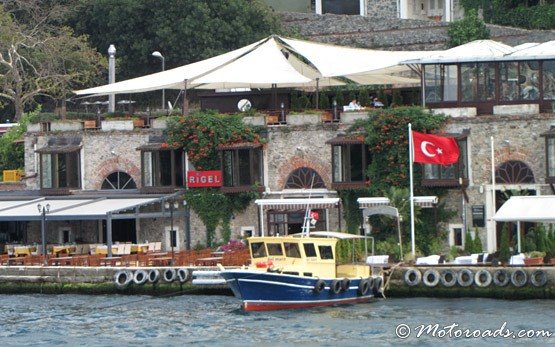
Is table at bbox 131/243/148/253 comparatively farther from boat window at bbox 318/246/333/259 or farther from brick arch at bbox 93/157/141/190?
boat window at bbox 318/246/333/259

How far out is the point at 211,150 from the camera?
7400 centimetres

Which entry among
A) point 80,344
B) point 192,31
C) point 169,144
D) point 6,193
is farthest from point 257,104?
point 80,344

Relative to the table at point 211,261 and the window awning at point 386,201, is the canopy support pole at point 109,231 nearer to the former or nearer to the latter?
the table at point 211,261

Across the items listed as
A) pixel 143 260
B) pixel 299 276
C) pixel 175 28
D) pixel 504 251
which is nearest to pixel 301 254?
pixel 299 276

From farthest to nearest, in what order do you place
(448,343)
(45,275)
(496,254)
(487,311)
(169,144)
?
(169,144)
(45,275)
(496,254)
(487,311)
(448,343)

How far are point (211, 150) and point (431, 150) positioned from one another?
928 centimetres

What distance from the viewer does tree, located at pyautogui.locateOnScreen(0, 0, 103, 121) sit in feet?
294

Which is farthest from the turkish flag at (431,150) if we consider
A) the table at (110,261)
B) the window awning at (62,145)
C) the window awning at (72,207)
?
the window awning at (62,145)

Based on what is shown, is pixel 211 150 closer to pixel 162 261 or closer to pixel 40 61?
pixel 162 261

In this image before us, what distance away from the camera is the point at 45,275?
229ft

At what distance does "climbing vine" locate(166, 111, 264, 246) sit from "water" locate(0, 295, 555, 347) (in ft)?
25.6

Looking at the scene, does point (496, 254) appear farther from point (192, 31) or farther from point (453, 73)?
point (192, 31)

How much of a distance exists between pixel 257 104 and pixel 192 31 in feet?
53.4

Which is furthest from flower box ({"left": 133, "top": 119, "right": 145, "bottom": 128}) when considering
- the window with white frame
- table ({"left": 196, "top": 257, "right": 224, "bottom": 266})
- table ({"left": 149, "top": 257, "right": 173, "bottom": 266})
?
the window with white frame
